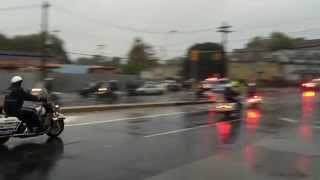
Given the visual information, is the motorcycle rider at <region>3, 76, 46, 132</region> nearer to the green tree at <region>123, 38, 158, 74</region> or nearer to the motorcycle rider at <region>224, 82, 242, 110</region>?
the motorcycle rider at <region>224, 82, 242, 110</region>

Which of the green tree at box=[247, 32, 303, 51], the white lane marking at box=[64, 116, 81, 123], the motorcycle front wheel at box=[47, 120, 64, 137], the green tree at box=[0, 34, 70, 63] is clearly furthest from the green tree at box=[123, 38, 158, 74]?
the motorcycle front wheel at box=[47, 120, 64, 137]

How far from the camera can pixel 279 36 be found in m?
134

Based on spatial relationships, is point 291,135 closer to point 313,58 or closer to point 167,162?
point 167,162

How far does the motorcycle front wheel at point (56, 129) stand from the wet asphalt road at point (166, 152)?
227 mm

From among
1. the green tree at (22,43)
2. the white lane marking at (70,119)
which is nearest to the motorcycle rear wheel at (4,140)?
the white lane marking at (70,119)

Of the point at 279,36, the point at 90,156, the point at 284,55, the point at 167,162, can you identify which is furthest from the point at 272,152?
the point at 279,36

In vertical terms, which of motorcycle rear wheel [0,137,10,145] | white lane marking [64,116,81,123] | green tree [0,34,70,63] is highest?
green tree [0,34,70,63]

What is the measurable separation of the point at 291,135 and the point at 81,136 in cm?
571

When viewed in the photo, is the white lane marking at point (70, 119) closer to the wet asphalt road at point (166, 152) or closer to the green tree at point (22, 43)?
the wet asphalt road at point (166, 152)

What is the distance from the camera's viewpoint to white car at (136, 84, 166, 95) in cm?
6372

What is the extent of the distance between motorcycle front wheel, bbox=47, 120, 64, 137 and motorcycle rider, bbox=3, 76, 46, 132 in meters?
1.03

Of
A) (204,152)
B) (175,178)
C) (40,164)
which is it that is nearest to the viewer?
(175,178)

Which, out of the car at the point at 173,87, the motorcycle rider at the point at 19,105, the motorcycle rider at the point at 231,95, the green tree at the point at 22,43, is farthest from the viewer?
the green tree at the point at 22,43

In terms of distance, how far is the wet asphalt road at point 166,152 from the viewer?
10047 millimetres
